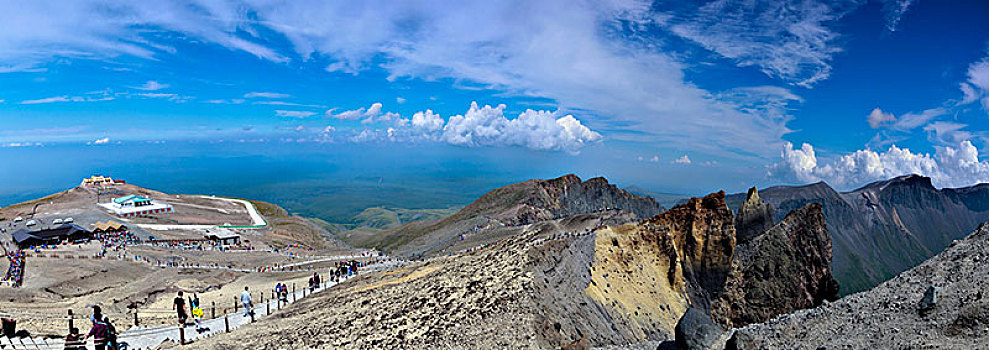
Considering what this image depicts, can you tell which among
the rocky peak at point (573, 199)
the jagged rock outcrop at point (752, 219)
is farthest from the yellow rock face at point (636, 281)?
the rocky peak at point (573, 199)

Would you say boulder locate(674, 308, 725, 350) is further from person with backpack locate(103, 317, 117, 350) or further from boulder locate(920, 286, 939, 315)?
person with backpack locate(103, 317, 117, 350)

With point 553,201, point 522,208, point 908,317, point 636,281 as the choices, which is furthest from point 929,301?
point 553,201

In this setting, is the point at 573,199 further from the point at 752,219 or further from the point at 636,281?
the point at 636,281

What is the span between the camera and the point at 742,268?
4709 centimetres

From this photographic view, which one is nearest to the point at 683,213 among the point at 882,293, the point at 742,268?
the point at 742,268

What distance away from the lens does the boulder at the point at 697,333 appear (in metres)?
14.7

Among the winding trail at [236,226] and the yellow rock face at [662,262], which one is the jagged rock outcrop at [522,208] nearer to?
the winding trail at [236,226]

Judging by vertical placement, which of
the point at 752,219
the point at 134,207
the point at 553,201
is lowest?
the point at 752,219

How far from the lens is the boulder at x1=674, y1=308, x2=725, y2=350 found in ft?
48.1

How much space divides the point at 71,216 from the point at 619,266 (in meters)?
81.4

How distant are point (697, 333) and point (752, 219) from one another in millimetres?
46952

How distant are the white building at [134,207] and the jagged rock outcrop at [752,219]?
90.6 m

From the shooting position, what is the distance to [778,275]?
153ft

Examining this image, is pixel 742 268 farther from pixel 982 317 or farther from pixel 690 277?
pixel 982 317
